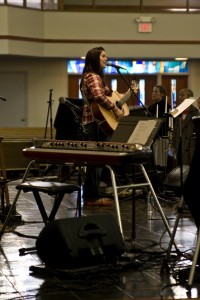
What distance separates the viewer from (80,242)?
15.4ft

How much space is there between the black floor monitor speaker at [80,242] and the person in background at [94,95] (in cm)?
242

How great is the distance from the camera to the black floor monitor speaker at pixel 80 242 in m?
4.65

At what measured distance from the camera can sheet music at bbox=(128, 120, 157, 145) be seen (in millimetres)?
5285

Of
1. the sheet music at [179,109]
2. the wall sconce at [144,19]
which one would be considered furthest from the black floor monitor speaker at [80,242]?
the wall sconce at [144,19]

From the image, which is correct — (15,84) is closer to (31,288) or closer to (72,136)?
(72,136)

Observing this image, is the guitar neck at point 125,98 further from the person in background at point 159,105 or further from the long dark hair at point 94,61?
the person in background at point 159,105

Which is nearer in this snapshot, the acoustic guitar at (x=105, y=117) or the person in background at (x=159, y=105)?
the acoustic guitar at (x=105, y=117)

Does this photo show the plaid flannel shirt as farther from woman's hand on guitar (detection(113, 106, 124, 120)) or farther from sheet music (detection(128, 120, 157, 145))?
sheet music (detection(128, 120, 157, 145))

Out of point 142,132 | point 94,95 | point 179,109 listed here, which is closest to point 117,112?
point 94,95

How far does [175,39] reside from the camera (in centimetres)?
1700

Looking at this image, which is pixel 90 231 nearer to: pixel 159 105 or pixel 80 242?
pixel 80 242

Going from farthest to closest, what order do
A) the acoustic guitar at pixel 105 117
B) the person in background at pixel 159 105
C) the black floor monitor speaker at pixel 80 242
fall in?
the person in background at pixel 159 105 → the acoustic guitar at pixel 105 117 → the black floor monitor speaker at pixel 80 242

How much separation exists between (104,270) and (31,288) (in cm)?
59

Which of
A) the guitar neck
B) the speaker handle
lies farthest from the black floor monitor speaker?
the guitar neck
